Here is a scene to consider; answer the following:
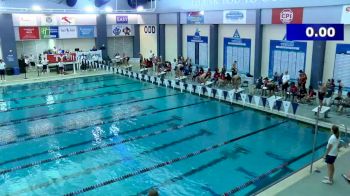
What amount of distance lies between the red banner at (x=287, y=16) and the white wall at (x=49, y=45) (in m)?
13.5

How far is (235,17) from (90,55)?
9.74 meters

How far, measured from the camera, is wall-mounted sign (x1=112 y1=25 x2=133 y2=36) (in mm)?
23750

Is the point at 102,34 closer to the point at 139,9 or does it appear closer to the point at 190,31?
the point at 139,9

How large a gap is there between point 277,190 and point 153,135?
447cm

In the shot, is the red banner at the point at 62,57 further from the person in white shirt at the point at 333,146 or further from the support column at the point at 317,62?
the person in white shirt at the point at 333,146

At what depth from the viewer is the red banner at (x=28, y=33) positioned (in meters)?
20.0

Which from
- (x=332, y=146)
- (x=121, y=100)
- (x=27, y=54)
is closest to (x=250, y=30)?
(x=121, y=100)

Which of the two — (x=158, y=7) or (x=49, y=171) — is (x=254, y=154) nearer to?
(x=49, y=171)

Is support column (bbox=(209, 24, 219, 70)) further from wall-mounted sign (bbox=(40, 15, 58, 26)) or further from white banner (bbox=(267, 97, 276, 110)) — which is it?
wall-mounted sign (bbox=(40, 15, 58, 26))

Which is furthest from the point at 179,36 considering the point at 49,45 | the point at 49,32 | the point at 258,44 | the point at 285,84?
the point at 285,84

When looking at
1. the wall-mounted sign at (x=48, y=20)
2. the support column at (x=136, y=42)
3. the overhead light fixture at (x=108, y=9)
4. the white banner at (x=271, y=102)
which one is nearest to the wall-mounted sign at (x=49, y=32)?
the wall-mounted sign at (x=48, y=20)

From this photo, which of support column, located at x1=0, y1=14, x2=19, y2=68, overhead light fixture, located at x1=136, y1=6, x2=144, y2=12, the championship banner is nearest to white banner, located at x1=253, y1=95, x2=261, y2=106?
the championship banner

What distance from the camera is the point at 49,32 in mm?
20859

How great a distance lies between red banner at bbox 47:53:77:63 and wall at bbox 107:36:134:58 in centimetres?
454
